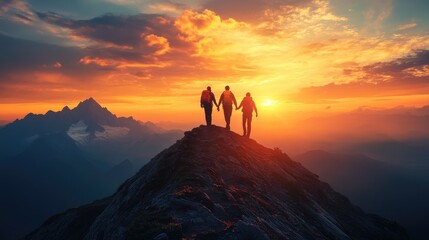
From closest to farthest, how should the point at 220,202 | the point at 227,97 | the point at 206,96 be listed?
the point at 220,202
the point at 206,96
the point at 227,97

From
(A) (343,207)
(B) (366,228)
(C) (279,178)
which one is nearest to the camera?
(C) (279,178)

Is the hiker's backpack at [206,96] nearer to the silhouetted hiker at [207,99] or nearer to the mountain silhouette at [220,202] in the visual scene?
the silhouetted hiker at [207,99]

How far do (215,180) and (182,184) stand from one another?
2833 mm

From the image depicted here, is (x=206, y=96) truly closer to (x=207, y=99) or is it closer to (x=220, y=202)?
(x=207, y=99)

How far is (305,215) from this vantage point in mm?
27312

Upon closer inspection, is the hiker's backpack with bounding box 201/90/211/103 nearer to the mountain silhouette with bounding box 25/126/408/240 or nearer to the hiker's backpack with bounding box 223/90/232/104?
the hiker's backpack with bounding box 223/90/232/104

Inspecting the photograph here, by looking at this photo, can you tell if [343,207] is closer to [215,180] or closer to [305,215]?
[305,215]

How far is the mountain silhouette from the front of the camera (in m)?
15.3

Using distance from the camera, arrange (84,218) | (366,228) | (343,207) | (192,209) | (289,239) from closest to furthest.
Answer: (192,209) → (289,239) → (366,228) → (343,207) → (84,218)

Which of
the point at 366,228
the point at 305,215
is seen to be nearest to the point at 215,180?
the point at 305,215

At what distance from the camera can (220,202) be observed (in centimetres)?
1873

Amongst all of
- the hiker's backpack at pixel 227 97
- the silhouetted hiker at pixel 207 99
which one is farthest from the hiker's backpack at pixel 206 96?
the hiker's backpack at pixel 227 97

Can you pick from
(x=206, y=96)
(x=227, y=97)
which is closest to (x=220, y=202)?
(x=206, y=96)

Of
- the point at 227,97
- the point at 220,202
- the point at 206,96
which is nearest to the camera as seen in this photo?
the point at 220,202
